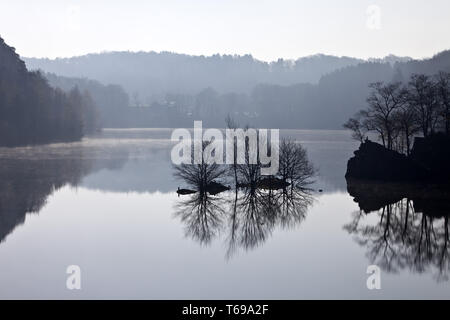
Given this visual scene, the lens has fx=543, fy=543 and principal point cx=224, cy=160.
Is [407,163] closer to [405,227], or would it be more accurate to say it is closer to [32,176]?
[405,227]

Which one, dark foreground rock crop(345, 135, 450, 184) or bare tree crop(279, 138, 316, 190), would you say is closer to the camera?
bare tree crop(279, 138, 316, 190)

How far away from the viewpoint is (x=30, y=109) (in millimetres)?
99125

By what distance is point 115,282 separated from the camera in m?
19.4

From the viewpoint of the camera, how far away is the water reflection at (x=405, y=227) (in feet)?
76.2

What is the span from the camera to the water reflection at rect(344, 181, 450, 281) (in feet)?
76.2

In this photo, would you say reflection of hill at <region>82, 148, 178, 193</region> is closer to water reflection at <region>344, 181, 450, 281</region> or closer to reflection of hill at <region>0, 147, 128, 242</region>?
reflection of hill at <region>0, 147, 128, 242</region>

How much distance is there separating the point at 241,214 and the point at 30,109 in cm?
7716

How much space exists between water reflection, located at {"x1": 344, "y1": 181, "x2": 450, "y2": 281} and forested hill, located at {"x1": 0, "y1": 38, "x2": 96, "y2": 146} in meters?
64.2

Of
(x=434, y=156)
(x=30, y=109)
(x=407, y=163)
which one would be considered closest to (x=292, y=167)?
(x=407, y=163)

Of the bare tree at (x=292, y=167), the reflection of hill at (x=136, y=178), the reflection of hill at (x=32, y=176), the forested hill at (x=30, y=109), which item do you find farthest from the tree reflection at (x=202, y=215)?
the forested hill at (x=30, y=109)

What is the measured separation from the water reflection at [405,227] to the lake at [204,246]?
0.27 ft

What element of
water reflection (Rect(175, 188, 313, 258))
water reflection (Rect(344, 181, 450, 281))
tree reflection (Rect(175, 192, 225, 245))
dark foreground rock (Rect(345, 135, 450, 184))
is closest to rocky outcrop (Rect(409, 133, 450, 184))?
dark foreground rock (Rect(345, 135, 450, 184))
